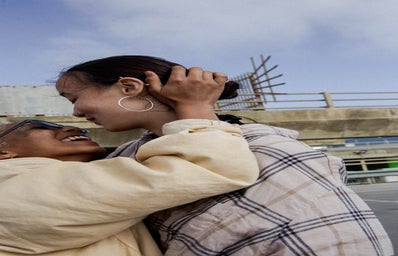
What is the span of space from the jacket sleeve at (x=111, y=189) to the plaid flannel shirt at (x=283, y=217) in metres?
0.05

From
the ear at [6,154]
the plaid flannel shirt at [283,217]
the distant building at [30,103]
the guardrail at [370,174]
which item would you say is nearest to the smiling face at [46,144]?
the ear at [6,154]

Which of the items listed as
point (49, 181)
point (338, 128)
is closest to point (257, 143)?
point (49, 181)

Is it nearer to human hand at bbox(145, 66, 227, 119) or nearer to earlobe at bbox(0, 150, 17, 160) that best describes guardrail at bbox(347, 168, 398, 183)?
human hand at bbox(145, 66, 227, 119)

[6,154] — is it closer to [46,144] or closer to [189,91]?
[46,144]

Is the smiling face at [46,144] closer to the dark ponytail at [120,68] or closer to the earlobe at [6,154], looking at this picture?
the earlobe at [6,154]

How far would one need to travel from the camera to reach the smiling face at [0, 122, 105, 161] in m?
A: 1.06

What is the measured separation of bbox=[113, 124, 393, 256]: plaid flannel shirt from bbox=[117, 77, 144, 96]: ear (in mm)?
334

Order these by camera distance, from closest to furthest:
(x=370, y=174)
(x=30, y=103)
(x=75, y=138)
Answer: (x=75, y=138) → (x=370, y=174) → (x=30, y=103)

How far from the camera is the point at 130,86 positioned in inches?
43.2

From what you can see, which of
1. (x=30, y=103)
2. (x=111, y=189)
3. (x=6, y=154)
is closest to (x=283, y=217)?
(x=111, y=189)

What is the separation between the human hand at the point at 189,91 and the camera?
1.03m

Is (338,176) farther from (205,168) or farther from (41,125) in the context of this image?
(41,125)

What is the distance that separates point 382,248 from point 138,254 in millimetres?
545

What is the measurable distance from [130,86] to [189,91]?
0.17 meters
